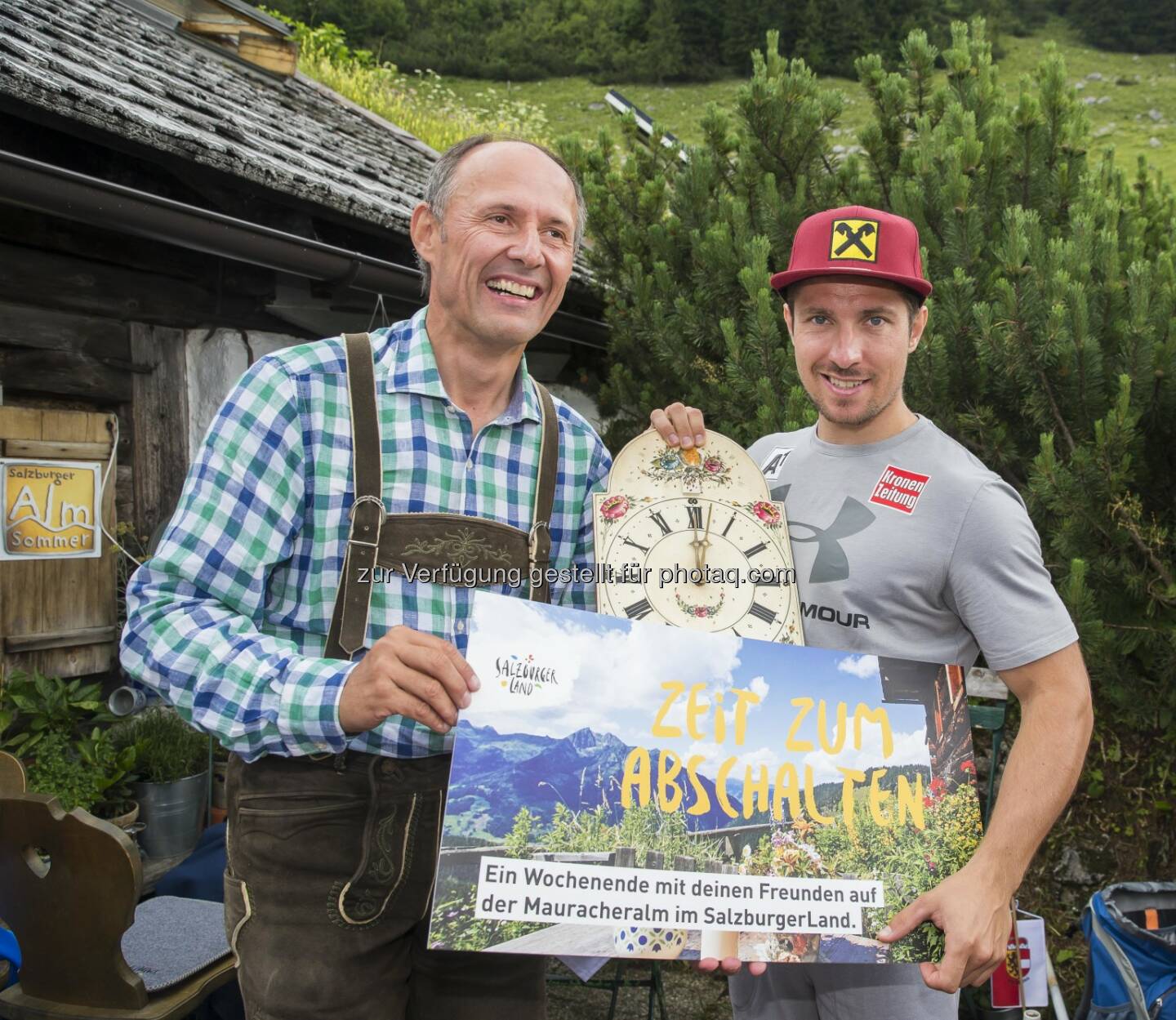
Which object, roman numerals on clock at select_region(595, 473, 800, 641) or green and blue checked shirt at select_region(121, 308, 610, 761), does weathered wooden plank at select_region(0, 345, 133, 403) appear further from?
roman numerals on clock at select_region(595, 473, 800, 641)

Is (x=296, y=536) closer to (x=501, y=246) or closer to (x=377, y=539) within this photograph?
(x=377, y=539)

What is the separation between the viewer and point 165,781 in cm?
429

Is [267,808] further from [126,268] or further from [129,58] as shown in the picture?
[129,58]

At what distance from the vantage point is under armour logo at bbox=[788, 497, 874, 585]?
1826mm

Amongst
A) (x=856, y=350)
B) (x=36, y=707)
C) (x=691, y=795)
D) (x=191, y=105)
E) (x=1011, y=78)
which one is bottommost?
(x=36, y=707)

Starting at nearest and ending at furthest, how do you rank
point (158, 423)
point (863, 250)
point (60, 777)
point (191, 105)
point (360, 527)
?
point (360, 527) → point (863, 250) → point (60, 777) → point (158, 423) → point (191, 105)

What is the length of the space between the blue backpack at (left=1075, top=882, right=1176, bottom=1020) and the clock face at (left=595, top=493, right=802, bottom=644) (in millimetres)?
2414

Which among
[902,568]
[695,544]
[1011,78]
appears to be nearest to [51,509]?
[695,544]

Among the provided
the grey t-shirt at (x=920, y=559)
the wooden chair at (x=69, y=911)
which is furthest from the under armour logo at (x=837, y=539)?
the wooden chair at (x=69, y=911)

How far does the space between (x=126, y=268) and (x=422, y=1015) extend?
3.74 metres

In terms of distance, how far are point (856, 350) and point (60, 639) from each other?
367cm

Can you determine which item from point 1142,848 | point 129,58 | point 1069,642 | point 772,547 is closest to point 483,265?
point 772,547

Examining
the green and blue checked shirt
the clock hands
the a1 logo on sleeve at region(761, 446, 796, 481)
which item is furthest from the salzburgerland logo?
the a1 logo on sleeve at region(761, 446, 796, 481)

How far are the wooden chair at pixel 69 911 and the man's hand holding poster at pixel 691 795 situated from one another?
4.98 feet
